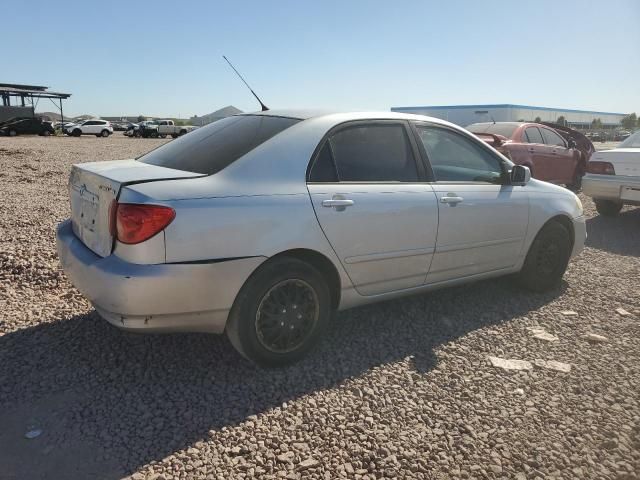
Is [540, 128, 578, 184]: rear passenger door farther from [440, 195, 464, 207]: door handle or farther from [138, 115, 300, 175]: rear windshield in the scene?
[138, 115, 300, 175]: rear windshield

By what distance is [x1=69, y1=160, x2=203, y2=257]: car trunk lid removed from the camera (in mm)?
2771

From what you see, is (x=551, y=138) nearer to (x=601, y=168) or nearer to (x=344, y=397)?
(x=601, y=168)

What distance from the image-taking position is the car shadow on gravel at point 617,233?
6531 millimetres

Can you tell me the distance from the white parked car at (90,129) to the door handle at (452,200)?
4288 cm

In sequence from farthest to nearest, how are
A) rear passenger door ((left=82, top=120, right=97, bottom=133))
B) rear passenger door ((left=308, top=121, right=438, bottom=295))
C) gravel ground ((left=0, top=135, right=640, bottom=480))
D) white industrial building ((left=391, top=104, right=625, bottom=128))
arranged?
white industrial building ((left=391, top=104, right=625, bottom=128))
rear passenger door ((left=82, top=120, right=97, bottom=133))
rear passenger door ((left=308, top=121, right=438, bottom=295))
gravel ground ((left=0, top=135, right=640, bottom=480))

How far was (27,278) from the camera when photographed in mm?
4469

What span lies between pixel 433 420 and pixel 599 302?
8.72 ft

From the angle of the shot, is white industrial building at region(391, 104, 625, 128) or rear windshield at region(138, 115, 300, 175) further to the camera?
white industrial building at region(391, 104, 625, 128)

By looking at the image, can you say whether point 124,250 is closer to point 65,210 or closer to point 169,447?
point 169,447

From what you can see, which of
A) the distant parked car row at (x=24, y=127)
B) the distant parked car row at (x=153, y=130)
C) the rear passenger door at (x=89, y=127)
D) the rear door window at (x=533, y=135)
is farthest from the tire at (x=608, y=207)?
the rear passenger door at (x=89, y=127)

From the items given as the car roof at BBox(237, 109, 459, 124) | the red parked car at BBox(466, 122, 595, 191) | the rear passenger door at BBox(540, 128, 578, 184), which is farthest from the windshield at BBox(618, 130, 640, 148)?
the car roof at BBox(237, 109, 459, 124)

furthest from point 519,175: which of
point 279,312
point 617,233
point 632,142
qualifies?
point 632,142

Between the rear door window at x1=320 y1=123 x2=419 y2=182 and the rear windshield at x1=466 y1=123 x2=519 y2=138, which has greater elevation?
the rear windshield at x1=466 y1=123 x2=519 y2=138

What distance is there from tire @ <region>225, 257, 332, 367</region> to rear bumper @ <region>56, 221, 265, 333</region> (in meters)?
0.09
